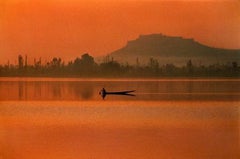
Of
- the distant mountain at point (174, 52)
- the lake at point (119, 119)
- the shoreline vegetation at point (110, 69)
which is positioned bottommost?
the lake at point (119, 119)

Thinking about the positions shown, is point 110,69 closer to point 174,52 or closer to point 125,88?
point 125,88

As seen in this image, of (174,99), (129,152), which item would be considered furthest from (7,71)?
(174,99)

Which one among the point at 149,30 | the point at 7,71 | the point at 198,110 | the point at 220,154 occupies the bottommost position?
the point at 220,154

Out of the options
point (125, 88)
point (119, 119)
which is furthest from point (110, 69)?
point (119, 119)

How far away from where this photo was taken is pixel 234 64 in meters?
1.47

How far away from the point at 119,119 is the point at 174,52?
405 millimetres

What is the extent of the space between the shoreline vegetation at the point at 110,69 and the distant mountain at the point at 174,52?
20 millimetres

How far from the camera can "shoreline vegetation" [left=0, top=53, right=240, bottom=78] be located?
1.47 metres

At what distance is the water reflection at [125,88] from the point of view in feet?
4.81

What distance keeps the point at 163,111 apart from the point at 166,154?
0.65ft

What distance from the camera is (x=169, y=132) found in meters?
1.46

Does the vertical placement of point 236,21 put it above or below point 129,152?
above

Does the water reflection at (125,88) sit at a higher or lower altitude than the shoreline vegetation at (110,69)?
lower

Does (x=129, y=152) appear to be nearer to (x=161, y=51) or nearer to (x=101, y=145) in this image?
(x=101, y=145)
